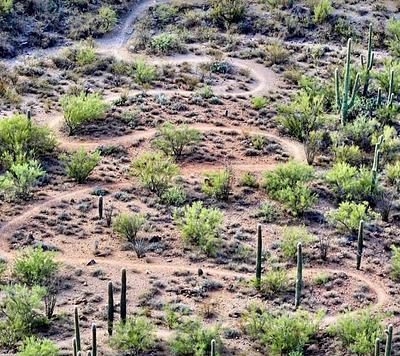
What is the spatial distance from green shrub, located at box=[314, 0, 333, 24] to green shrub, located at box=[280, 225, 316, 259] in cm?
1695

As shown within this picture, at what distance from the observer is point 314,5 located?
41.0m

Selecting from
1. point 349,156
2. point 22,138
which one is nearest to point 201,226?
point 349,156

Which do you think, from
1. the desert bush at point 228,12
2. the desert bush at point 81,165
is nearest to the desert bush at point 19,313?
the desert bush at point 81,165

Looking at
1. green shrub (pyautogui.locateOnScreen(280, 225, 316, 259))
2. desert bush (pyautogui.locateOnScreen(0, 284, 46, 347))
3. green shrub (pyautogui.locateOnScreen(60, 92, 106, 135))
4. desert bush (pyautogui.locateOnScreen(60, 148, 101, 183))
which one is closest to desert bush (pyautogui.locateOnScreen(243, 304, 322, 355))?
green shrub (pyautogui.locateOnScreen(280, 225, 316, 259))

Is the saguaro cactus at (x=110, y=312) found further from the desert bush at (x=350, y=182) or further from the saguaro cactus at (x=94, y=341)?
the desert bush at (x=350, y=182)

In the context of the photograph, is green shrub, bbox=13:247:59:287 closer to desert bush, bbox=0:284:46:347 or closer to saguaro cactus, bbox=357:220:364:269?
desert bush, bbox=0:284:46:347

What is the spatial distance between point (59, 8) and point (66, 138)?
1149 cm

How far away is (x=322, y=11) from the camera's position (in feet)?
132

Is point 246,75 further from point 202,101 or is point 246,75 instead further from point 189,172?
point 189,172

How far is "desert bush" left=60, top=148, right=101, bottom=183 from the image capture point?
28.0 m

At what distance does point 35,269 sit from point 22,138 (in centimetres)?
720

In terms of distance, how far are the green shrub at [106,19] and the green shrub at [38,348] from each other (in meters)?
21.1

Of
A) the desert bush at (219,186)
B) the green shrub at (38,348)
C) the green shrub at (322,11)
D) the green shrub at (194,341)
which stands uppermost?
the green shrub at (322,11)

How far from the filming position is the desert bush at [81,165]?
28.0m
